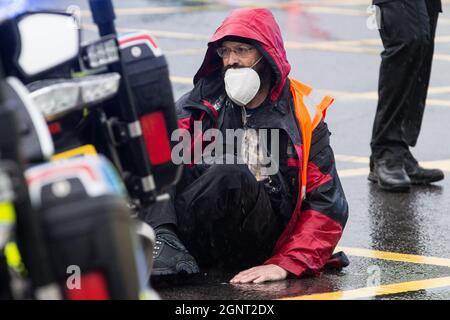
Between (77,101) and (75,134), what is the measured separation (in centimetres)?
22

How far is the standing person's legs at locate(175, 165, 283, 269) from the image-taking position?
5.33 metres

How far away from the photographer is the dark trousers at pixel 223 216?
5.34 meters

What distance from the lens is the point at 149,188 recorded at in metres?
3.83

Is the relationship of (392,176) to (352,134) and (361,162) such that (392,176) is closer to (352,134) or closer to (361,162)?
(361,162)

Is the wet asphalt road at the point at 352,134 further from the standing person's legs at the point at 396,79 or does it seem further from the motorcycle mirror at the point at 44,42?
the motorcycle mirror at the point at 44,42

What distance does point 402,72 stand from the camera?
721 cm

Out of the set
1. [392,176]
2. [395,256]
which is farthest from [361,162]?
[395,256]

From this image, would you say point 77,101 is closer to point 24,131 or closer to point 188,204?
point 24,131

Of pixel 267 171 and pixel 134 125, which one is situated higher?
pixel 134 125

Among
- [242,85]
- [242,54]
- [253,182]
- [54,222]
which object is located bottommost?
[253,182]

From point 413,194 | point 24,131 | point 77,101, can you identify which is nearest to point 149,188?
point 77,101

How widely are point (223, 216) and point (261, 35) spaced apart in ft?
2.73

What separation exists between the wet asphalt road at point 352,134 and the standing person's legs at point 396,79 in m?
0.14

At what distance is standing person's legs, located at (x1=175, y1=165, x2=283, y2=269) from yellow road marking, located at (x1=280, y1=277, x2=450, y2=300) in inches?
14.3
